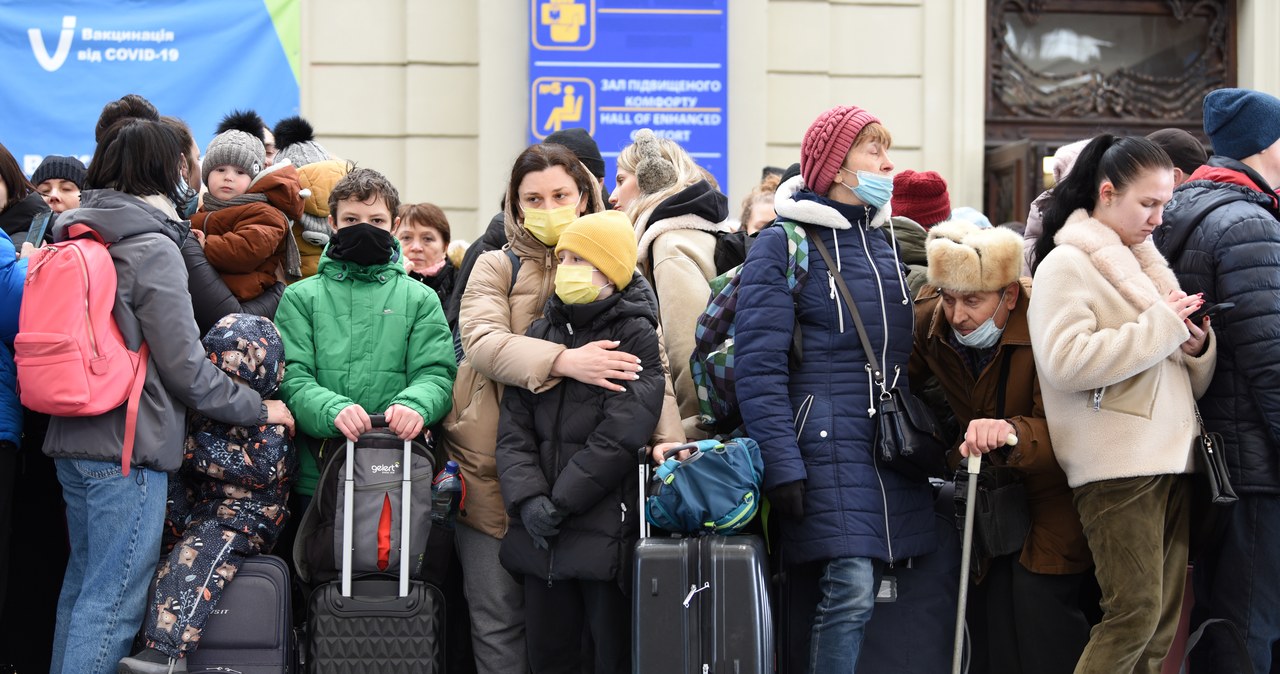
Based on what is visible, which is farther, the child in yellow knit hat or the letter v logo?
the letter v logo

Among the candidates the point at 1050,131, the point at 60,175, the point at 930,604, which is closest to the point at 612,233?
the point at 930,604

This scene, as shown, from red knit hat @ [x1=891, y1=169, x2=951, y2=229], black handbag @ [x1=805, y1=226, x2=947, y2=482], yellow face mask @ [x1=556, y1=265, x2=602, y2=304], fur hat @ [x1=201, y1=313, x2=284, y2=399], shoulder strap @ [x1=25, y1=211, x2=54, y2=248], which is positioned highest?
red knit hat @ [x1=891, y1=169, x2=951, y2=229]

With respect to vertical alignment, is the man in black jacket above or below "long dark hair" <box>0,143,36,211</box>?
below

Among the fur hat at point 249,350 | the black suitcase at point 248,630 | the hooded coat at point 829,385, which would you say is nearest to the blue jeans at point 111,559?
the black suitcase at point 248,630

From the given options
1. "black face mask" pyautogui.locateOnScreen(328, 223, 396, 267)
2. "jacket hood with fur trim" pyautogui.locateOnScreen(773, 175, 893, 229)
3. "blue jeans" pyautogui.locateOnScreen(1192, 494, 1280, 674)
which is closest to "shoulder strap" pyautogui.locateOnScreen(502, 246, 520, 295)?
"black face mask" pyautogui.locateOnScreen(328, 223, 396, 267)

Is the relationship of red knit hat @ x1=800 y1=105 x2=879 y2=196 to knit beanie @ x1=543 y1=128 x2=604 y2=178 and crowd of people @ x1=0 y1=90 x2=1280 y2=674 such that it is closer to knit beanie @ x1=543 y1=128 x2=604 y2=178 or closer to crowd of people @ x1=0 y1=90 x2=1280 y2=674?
crowd of people @ x1=0 y1=90 x2=1280 y2=674

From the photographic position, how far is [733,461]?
3.80 meters

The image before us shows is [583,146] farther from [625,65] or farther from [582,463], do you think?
[625,65]

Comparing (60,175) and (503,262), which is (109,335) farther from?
(60,175)

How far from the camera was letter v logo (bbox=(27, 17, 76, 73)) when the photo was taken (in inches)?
327

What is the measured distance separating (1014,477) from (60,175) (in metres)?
4.27

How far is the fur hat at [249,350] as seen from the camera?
4172 mm

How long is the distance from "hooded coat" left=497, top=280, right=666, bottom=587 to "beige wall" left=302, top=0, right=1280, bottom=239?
450cm

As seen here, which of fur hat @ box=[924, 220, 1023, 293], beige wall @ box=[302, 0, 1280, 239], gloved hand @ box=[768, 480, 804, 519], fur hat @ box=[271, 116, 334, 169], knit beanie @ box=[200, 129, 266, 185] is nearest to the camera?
gloved hand @ box=[768, 480, 804, 519]
